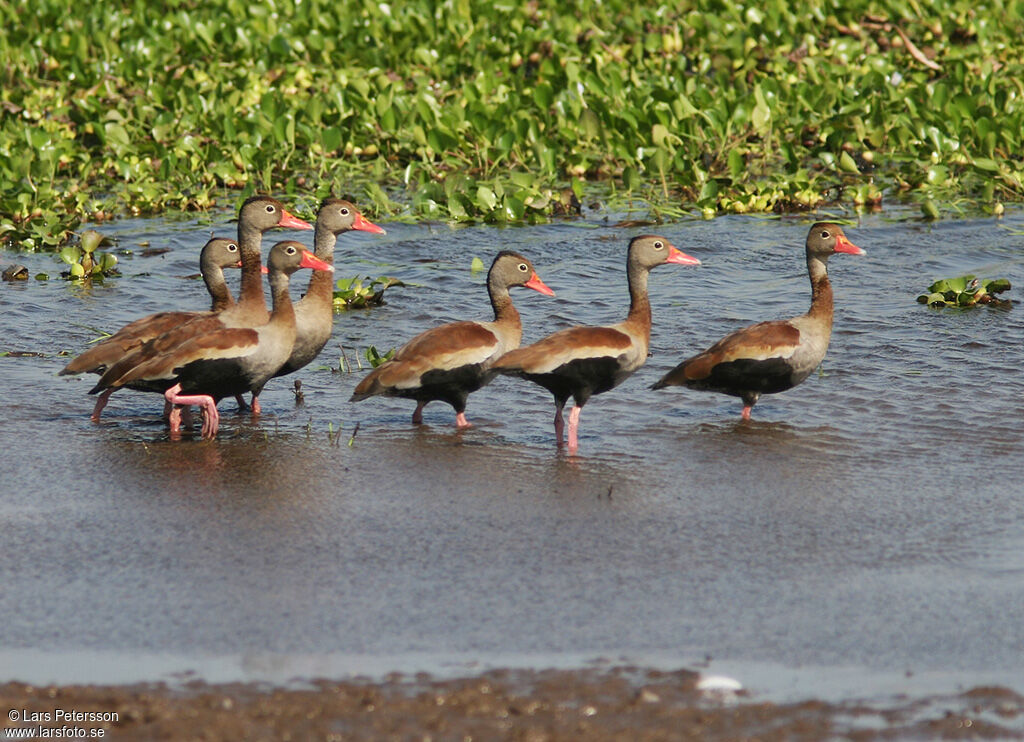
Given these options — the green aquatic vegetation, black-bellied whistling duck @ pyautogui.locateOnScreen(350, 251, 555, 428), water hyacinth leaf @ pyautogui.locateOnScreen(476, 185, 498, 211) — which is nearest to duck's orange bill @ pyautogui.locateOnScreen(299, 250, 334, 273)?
the green aquatic vegetation

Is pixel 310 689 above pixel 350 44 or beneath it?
beneath

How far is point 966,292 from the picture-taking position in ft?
37.1

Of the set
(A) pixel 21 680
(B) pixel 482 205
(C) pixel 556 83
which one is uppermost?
(C) pixel 556 83

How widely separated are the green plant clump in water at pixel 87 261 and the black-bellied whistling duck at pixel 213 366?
3.65 metres

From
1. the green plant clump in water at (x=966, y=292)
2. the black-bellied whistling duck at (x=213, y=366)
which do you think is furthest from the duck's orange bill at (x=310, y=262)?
the green plant clump in water at (x=966, y=292)

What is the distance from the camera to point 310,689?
5145mm

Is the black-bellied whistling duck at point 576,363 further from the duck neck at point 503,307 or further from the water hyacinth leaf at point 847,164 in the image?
the water hyacinth leaf at point 847,164

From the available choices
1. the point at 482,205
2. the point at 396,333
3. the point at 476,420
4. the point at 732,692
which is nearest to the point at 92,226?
the point at 482,205

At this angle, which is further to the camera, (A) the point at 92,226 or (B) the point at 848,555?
(A) the point at 92,226

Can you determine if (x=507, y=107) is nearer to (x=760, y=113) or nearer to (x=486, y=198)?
(x=486, y=198)

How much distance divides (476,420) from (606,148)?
22.5 feet

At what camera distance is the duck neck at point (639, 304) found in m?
9.48

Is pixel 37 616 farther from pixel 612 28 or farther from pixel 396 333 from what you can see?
pixel 612 28

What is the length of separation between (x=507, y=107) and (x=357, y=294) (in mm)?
4566
